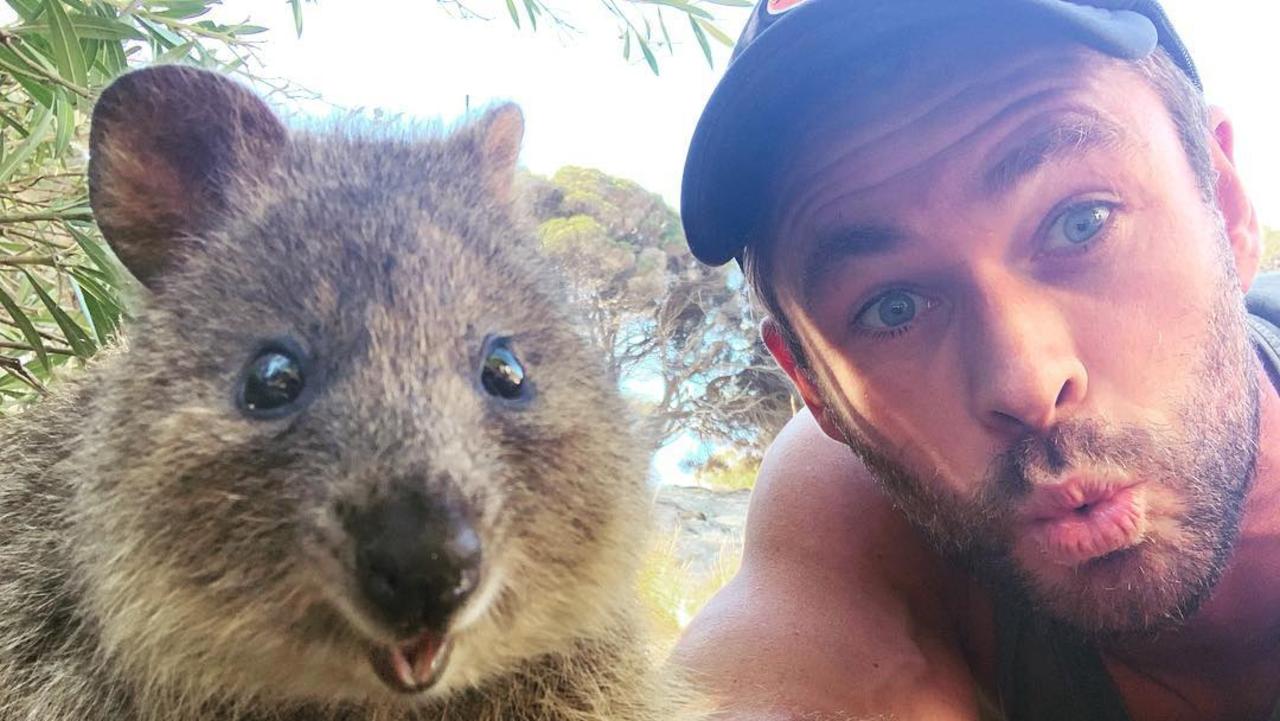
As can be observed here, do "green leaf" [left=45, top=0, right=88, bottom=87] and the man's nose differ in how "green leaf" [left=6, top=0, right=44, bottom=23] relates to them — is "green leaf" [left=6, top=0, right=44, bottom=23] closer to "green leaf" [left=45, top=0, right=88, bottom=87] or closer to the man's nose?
"green leaf" [left=45, top=0, right=88, bottom=87]

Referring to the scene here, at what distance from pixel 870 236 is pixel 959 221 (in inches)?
8.8

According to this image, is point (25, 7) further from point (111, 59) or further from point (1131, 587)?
point (1131, 587)

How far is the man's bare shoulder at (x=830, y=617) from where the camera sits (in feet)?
9.50

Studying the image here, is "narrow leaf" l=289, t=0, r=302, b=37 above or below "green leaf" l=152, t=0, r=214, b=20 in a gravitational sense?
below

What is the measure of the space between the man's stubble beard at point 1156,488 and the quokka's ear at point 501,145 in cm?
126

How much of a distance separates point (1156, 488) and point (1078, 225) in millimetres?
632

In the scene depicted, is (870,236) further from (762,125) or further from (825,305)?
(762,125)

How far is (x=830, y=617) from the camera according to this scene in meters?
3.09

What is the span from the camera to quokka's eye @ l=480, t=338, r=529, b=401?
146 cm

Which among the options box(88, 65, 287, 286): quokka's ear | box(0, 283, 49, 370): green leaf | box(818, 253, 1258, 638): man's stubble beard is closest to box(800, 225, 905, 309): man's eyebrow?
box(818, 253, 1258, 638): man's stubble beard

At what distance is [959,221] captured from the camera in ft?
6.93

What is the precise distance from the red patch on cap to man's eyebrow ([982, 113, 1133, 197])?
69 cm

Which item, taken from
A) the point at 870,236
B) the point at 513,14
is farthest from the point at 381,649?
the point at 513,14

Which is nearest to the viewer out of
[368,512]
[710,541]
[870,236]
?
[368,512]
